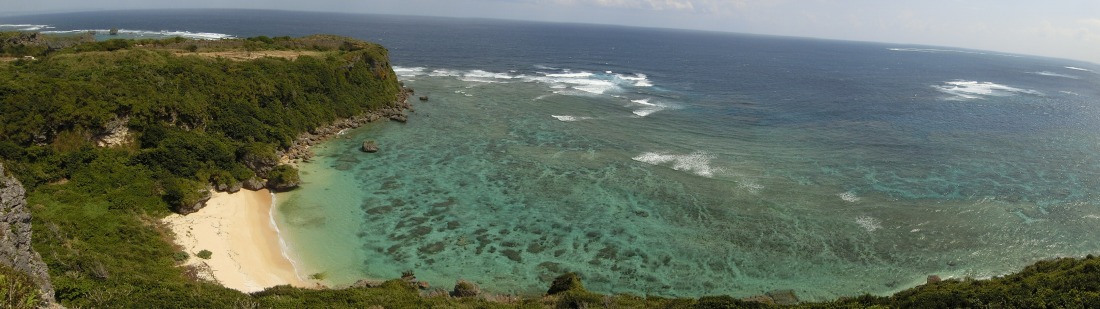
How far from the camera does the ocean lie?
103ft

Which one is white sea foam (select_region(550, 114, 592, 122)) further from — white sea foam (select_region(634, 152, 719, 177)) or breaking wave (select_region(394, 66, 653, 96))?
breaking wave (select_region(394, 66, 653, 96))

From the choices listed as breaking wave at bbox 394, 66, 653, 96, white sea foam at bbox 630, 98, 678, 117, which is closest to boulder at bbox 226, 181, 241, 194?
white sea foam at bbox 630, 98, 678, 117

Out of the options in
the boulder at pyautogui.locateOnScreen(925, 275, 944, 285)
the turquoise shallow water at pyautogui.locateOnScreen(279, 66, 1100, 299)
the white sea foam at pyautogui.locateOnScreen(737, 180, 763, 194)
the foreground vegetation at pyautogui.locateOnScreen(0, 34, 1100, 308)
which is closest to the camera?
the foreground vegetation at pyautogui.locateOnScreen(0, 34, 1100, 308)

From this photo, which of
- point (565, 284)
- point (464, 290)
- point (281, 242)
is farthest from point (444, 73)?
point (565, 284)

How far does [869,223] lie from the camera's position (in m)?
38.1

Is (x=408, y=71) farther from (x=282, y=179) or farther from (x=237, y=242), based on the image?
(x=237, y=242)

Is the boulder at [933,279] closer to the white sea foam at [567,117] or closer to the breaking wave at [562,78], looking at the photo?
the white sea foam at [567,117]

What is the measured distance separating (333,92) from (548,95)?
34.6 m

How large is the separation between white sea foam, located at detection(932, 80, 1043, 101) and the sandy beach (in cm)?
11544

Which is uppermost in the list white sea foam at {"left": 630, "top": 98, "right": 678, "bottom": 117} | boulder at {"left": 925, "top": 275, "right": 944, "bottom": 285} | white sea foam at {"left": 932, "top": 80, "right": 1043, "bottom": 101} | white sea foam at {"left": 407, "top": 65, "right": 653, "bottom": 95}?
white sea foam at {"left": 932, "top": 80, "right": 1043, "bottom": 101}

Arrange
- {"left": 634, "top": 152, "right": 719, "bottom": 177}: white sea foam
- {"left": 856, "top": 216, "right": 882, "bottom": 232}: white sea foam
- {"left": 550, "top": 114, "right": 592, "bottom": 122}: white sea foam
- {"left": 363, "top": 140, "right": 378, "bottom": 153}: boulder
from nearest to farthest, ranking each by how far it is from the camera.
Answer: {"left": 856, "top": 216, "right": 882, "bottom": 232}: white sea foam < {"left": 634, "top": 152, "right": 719, "bottom": 177}: white sea foam < {"left": 363, "top": 140, "right": 378, "bottom": 153}: boulder < {"left": 550, "top": 114, "right": 592, "bottom": 122}: white sea foam

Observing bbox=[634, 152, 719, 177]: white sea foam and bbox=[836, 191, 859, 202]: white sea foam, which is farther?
bbox=[634, 152, 719, 177]: white sea foam

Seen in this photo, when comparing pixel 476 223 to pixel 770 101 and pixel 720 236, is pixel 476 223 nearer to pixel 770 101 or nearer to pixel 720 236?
pixel 720 236

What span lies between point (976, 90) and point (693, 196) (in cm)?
10805
